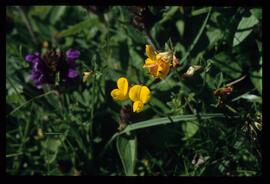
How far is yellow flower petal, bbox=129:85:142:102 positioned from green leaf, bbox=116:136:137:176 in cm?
38

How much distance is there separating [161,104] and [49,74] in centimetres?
52

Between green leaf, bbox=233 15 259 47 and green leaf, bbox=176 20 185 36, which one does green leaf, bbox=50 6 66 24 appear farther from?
green leaf, bbox=233 15 259 47

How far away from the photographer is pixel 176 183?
6.07 feet

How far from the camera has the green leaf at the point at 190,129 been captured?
187 cm

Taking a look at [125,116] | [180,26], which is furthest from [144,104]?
[180,26]

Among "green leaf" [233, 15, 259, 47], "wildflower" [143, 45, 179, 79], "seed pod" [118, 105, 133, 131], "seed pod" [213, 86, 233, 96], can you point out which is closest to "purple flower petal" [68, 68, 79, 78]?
"seed pod" [118, 105, 133, 131]

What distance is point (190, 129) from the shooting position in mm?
1893

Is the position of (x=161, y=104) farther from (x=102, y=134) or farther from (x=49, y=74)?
(x=49, y=74)

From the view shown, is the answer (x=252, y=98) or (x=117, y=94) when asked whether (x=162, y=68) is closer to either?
(x=117, y=94)

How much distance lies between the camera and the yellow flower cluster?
150 cm

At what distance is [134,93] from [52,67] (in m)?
0.53

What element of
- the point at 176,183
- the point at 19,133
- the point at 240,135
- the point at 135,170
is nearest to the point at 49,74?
the point at 19,133

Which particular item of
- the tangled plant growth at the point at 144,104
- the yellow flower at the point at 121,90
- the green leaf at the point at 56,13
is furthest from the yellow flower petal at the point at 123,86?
the green leaf at the point at 56,13

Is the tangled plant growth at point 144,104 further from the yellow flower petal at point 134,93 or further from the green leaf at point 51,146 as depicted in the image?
the yellow flower petal at point 134,93
